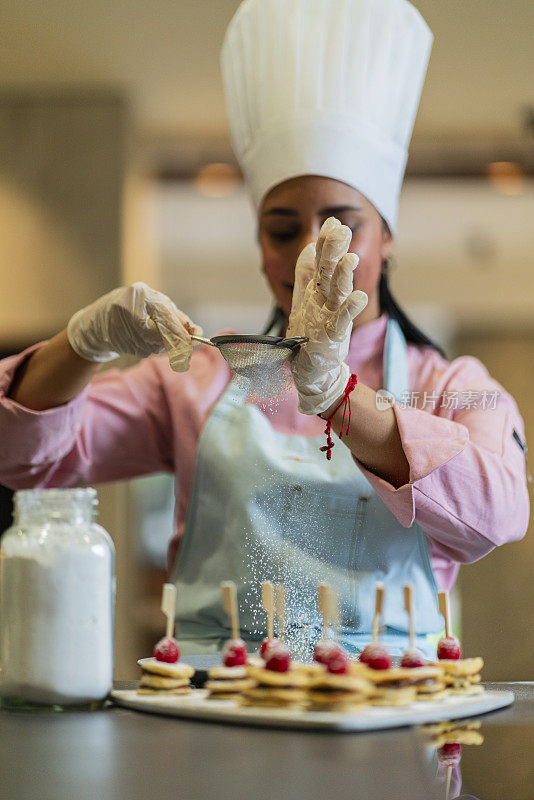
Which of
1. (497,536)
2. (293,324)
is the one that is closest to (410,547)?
(497,536)

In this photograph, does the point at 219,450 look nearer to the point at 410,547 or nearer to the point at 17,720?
the point at 410,547

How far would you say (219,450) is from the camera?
1.24m

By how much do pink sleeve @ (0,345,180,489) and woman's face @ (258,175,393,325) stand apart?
271 millimetres

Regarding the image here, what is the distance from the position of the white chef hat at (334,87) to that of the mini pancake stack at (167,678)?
2.12ft

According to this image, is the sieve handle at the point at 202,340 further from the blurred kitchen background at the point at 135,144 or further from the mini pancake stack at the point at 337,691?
the blurred kitchen background at the point at 135,144

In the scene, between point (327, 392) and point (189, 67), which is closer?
point (327, 392)

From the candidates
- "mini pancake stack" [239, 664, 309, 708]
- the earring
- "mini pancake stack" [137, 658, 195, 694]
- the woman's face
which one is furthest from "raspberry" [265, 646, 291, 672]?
the earring

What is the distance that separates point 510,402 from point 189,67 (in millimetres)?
1905

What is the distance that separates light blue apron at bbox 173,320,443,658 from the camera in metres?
1.12

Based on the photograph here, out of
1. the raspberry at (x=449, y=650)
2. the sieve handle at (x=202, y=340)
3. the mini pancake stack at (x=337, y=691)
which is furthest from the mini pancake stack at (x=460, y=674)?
the sieve handle at (x=202, y=340)

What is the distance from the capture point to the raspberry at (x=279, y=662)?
759 millimetres

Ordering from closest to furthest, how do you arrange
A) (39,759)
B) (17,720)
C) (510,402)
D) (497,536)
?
(39,759) < (17,720) < (497,536) < (510,402)

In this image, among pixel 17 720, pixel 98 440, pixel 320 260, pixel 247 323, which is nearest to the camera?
pixel 17 720

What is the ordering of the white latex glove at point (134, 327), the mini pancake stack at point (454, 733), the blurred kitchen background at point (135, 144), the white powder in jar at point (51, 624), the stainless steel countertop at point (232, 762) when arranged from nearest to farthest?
the stainless steel countertop at point (232, 762) → the mini pancake stack at point (454, 733) → the white powder in jar at point (51, 624) → the white latex glove at point (134, 327) → the blurred kitchen background at point (135, 144)
